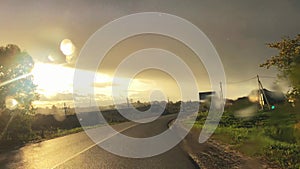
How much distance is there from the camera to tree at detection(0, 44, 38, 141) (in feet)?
107

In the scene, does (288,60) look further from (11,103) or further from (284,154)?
(11,103)

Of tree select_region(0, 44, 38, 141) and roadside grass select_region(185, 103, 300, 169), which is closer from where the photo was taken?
roadside grass select_region(185, 103, 300, 169)

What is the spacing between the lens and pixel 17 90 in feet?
113

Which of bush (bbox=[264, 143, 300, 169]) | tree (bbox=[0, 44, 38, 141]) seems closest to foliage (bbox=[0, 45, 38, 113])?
tree (bbox=[0, 44, 38, 141])

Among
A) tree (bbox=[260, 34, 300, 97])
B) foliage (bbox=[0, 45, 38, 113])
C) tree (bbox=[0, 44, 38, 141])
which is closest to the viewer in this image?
tree (bbox=[260, 34, 300, 97])

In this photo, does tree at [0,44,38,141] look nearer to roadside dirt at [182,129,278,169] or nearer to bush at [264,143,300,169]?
roadside dirt at [182,129,278,169]

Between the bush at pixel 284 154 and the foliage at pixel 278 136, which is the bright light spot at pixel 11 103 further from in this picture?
the bush at pixel 284 154

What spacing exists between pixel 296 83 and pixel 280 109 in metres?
0.86

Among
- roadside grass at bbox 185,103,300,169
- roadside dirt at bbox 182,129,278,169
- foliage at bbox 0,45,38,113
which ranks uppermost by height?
foliage at bbox 0,45,38,113

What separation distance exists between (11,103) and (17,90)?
1449 millimetres

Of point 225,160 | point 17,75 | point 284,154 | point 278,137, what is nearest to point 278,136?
point 278,137

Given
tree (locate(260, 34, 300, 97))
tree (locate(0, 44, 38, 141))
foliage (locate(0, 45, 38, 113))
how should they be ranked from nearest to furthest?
tree (locate(260, 34, 300, 97)) < tree (locate(0, 44, 38, 141)) < foliage (locate(0, 45, 38, 113))

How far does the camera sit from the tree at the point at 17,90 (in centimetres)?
3266

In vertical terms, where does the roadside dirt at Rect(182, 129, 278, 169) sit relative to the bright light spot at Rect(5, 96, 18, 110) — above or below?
below
